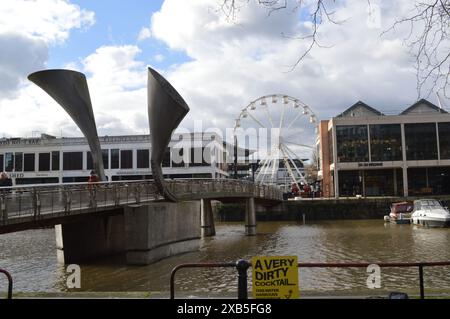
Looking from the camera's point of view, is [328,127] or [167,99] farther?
[328,127]

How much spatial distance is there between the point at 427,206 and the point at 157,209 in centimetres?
3088

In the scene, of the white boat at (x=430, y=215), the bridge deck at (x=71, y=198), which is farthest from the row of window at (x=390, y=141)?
the bridge deck at (x=71, y=198)

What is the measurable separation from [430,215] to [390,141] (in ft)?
104

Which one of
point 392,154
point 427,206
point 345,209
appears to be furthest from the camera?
point 392,154

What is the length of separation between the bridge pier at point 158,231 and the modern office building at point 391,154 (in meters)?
48.3

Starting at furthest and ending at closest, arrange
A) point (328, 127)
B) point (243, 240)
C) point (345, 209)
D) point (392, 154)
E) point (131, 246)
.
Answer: point (328, 127) < point (392, 154) < point (345, 209) < point (243, 240) < point (131, 246)

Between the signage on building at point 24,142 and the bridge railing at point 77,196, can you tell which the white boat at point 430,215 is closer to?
the bridge railing at point 77,196

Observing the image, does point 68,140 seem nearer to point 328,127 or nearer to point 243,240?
point 328,127

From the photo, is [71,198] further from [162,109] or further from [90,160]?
[90,160]

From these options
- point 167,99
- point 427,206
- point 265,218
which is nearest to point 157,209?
point 167,99

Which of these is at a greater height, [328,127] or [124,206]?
[328,127]

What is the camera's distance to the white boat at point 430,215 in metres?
41.4

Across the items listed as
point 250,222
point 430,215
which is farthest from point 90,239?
point 430,215

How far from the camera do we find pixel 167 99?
24.2 meters
